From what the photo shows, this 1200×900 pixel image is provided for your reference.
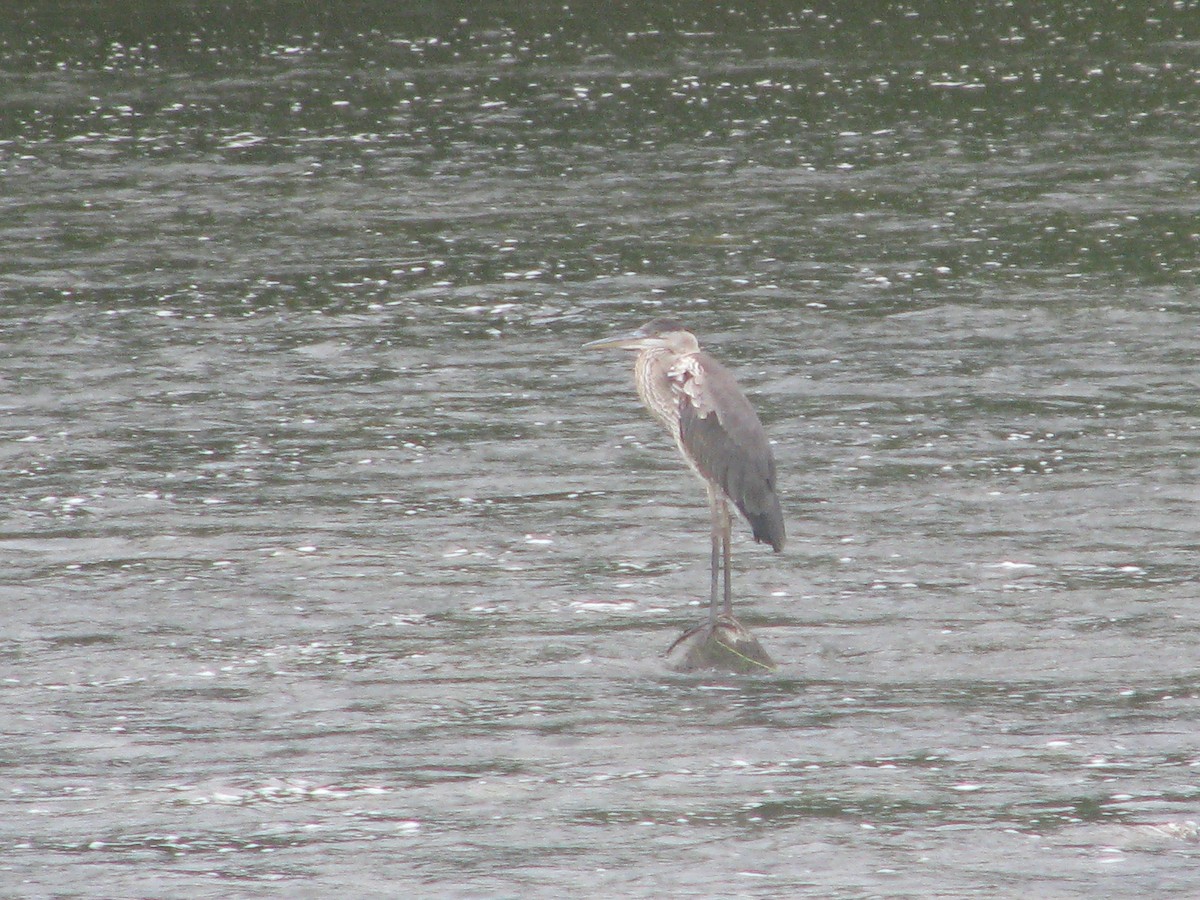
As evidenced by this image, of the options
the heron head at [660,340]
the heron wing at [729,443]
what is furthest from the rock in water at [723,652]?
the heron head at [660,340]

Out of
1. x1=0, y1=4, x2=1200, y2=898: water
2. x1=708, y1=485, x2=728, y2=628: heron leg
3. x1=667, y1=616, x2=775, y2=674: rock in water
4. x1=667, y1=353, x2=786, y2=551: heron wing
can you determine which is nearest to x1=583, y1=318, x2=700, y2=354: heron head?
x1=667, y1=353, x2=786, y2=551: heron wing

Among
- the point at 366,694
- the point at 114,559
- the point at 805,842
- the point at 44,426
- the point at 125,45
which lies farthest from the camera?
the point at 125,45

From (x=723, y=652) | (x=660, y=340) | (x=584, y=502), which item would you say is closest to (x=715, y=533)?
(x=723, y=652)

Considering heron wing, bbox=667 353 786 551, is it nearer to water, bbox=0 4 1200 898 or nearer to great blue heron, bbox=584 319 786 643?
great blue heron, bbox=584 319 786 643

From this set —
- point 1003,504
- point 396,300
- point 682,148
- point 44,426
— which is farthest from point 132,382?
point 682,148

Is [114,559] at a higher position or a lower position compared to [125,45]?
lower

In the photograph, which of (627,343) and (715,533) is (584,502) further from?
(715,533)

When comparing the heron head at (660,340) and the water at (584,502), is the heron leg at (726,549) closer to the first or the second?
the water at (584,502)

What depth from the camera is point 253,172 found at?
22.2 meters

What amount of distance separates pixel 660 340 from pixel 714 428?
0.68 m

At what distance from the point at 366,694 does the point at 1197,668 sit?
3.52 meters

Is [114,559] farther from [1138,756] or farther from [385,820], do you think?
[1138,756]

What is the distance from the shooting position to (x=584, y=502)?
11789 millimetres

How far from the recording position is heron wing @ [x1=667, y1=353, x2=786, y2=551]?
941 centimetres
